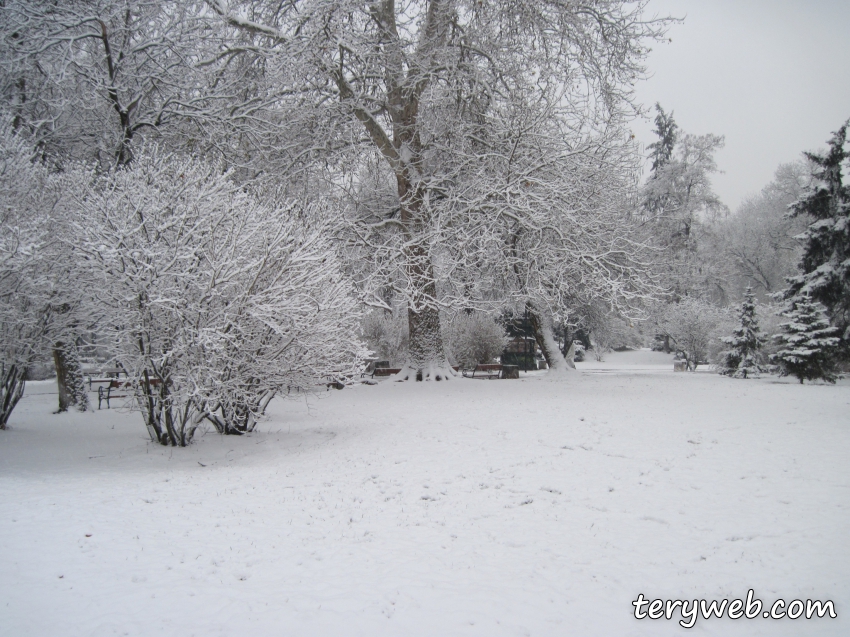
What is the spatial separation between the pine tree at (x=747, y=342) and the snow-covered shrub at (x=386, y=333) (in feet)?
36.5

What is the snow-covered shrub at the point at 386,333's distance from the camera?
20.4 m

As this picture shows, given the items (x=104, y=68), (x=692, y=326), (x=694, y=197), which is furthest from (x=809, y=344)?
(x=104, y=68)

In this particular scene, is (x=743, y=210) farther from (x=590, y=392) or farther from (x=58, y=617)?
(x=58, y=617)

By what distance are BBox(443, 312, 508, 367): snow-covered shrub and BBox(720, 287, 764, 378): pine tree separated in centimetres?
810

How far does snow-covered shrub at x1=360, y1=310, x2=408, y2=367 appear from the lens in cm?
2039

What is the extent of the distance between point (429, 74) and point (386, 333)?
36.1 feet

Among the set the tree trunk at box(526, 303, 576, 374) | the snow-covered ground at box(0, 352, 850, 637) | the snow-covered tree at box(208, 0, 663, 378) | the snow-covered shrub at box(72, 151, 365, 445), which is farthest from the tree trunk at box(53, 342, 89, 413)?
the tree trunk at box(526, 303, 576, 374)

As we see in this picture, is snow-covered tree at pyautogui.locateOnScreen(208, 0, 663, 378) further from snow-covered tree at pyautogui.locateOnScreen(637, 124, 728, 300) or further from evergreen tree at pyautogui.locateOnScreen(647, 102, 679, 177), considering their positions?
evergreen tree at pyautogui.locateOnScreen(647, 102, 679, 177)

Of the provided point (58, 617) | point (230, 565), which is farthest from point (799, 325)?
point (58, 617)

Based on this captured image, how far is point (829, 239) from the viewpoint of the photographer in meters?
17.4

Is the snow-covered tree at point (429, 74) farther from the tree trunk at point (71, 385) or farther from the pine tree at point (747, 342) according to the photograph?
the pine tree at point (747, 342)

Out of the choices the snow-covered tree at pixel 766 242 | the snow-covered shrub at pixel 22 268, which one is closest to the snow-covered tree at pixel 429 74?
the snow-covered shrub at pixel 22 268

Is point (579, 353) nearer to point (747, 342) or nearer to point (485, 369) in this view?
point (747, 342)

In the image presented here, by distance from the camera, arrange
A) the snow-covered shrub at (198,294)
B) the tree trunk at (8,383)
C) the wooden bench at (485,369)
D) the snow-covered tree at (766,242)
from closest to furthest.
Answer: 1. the snow-covered shrub at (198,294)
2. the tree trunk at (8,383)
3. the wooden bench at (485,369)
4. the snow-covered tree at (766,242)
